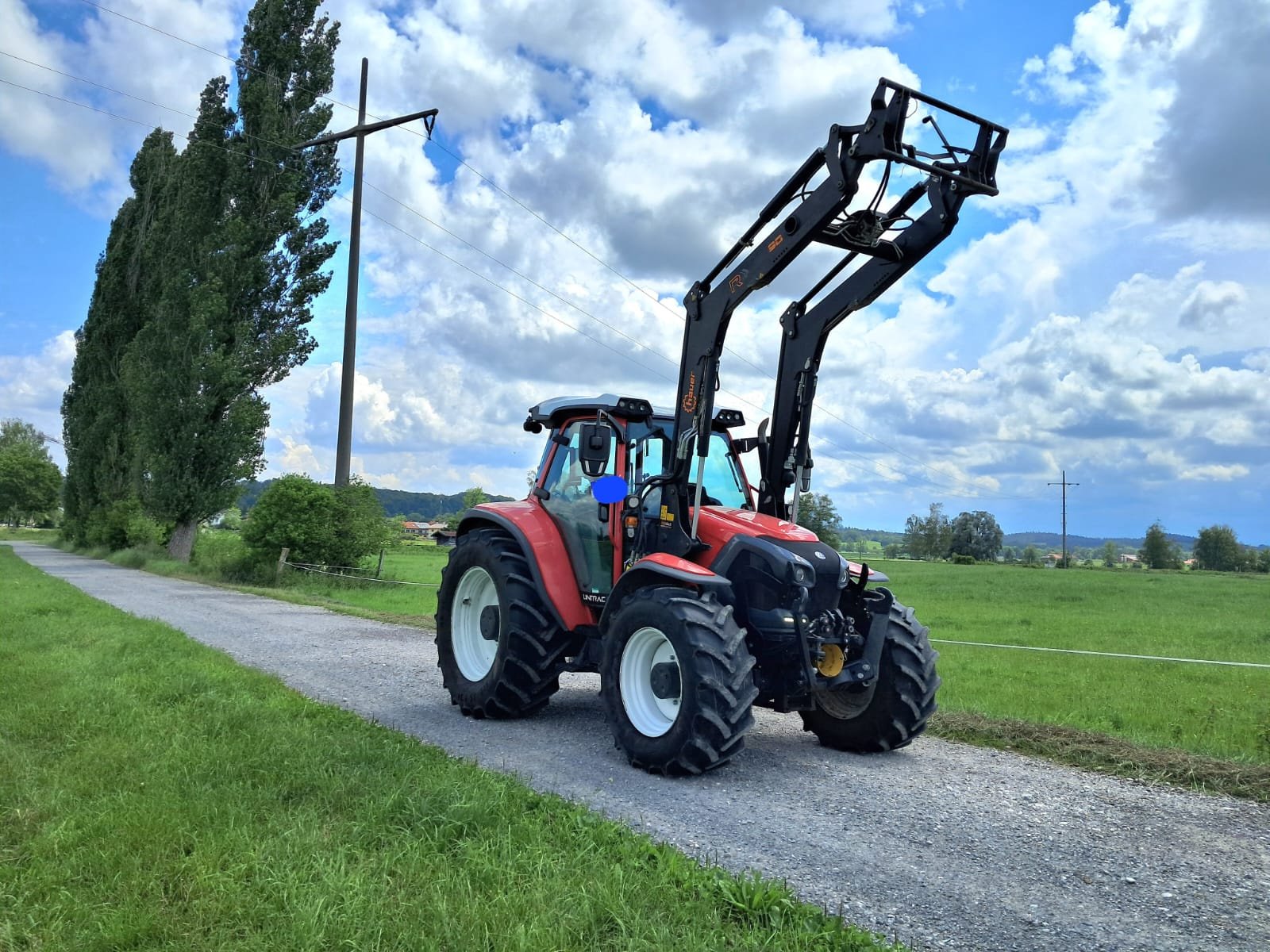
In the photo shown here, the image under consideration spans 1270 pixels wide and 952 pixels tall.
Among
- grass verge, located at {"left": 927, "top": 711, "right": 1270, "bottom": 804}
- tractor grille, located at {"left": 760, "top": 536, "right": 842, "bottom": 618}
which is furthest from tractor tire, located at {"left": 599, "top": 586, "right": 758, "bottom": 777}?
grass verge, located at {"left": 927, "top": 711, "right": 1270, "bottom": 804}

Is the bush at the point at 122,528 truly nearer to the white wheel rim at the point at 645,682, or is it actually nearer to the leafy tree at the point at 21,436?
the white wheel rim at the point at 645,682

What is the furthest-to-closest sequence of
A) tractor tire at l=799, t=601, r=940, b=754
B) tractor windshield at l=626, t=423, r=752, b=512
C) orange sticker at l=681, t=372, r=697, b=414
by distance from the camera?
tractor windshield at l=626, t=423, r=752, b=512, orange sticker at l=681, t=372, r=697, b=414, tractor tire at l=799, t=601, r=940, b=754

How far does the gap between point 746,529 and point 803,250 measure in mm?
1887

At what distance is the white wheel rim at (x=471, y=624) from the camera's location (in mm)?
7980

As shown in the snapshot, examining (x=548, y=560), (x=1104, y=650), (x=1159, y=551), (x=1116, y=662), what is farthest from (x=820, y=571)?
(x=1159, y=551)

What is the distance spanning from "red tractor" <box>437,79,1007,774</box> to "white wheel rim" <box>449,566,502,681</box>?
0.07 metres

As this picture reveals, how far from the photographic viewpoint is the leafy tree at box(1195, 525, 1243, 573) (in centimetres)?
7781

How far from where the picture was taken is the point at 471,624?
821 centimetres

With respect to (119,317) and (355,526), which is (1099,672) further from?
(119,317)


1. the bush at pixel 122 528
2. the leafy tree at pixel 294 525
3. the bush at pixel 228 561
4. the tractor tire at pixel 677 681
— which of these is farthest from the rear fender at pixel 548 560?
the bush at pixel 122 528

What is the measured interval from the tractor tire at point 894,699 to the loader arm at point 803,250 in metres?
1.32

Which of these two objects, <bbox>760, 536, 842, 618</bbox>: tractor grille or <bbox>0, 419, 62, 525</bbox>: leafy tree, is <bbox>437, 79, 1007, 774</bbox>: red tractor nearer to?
<bbox>760, 536, 842, 618</bbox>: tractor grille

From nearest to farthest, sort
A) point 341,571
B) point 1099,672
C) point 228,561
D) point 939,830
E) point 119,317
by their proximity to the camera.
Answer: point 939,830, point 1099,672, point 341,571, point 228,561, point 119,317

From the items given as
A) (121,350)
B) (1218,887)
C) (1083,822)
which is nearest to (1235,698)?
(1083,822)
